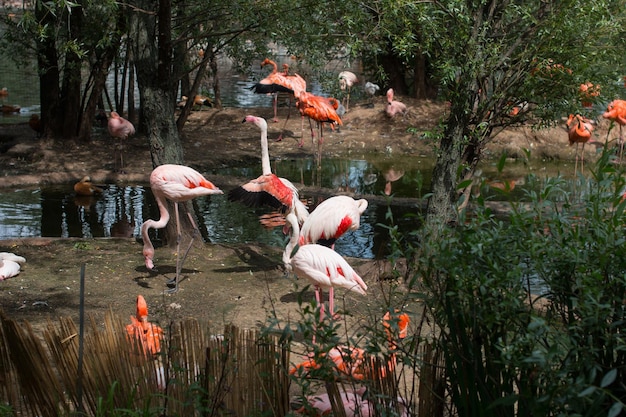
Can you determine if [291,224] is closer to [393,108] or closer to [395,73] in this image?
[393,108]

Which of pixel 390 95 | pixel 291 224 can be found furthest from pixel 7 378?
pixel 390 95

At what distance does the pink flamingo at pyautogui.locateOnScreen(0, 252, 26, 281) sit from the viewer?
6078mm

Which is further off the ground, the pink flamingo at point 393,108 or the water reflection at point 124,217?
the pink flamingo at point 393,108

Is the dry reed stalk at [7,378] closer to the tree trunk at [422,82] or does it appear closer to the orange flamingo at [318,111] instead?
the orange flamingo at [318,111]

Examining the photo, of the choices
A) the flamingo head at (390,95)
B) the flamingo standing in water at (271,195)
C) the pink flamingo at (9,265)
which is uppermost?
the flamingo head at (390,95)

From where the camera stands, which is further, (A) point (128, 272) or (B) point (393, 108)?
(B) point (393, 108)

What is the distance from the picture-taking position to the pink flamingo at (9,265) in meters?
6.08

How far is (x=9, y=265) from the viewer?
20.2ft

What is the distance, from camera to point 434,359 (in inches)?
112

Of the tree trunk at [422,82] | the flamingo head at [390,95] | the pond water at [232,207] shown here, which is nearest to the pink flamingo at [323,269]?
the pond water at [232,207]

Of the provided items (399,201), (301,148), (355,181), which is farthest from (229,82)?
(399,201)

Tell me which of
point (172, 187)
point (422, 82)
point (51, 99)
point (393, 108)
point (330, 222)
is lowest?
point (330, 222)

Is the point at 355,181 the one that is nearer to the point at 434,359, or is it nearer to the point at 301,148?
the point at 301,148

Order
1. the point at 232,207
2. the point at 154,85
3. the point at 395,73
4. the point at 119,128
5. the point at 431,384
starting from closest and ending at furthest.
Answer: the point at 431,384, the point at 154,85, the point at 232,207, the point at 119,128, the point at 395,73
